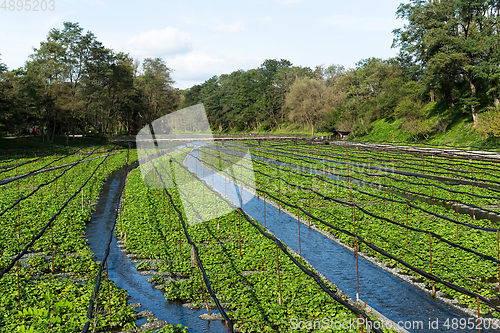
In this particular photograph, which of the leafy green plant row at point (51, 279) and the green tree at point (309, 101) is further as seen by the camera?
the green tree at point (309, 101)

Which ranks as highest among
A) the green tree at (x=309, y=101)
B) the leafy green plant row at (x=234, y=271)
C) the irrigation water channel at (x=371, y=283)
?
the green tree at (x=309, y=101)

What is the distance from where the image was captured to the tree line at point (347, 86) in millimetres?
41594

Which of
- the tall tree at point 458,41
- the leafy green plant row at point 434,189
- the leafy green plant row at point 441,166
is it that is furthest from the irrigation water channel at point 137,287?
the tall tree at point 458,41

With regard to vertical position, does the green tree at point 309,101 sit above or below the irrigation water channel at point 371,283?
above

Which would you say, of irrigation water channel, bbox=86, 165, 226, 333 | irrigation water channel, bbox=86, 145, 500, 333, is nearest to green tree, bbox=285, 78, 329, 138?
irrigation water channel, bbox=86, 145, 500, 333

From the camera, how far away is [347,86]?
74438 mm

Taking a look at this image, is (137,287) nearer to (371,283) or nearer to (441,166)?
(371,283)

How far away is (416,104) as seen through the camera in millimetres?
52969

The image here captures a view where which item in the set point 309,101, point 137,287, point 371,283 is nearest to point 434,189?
point 371,283

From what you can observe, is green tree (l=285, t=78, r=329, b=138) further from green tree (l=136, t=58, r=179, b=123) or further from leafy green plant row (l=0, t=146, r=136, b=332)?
leafy green plant row (l=0, t=146, r=136, b=332)

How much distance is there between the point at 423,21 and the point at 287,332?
51997 millimetres

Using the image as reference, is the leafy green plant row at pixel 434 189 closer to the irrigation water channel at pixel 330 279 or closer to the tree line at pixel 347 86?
the irrigation water channel at pixel 330 279

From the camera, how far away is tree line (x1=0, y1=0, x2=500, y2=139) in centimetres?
4159

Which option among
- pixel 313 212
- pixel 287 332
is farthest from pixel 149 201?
pixel 287 332
